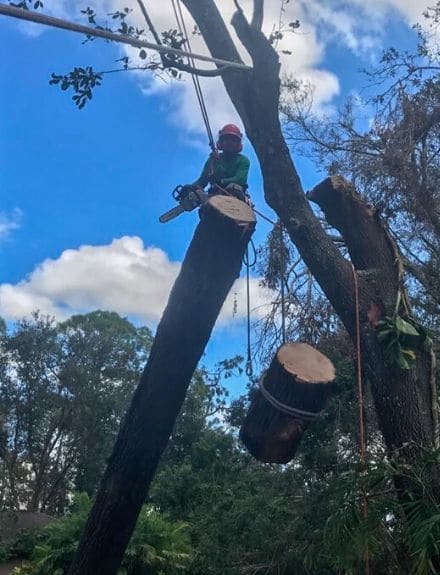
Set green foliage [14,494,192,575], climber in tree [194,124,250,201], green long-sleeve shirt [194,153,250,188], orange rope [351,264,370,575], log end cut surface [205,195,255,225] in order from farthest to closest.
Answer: green foliage [14,494,192,575], green long-sleeve shirt [194,153,250,188], climber in tree [194,124,250,201], log end cut surface [205,195,255,225], orange rope [351,264,370,575]

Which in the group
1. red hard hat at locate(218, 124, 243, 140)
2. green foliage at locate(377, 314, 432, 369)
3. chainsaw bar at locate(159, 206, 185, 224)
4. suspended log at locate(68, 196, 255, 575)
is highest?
red hard hat at locate(218, 124, 243, 140)

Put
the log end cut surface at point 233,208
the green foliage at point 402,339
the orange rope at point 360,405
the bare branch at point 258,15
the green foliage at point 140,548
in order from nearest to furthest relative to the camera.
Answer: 1. the orange rope at point 360,405
2. the log end cut surface at point 233,208
3. the green foliage at point 402,339
4. the bare branch at point 258,15
5. the green foliage at point 140,548

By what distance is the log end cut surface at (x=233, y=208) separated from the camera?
317 centimetres

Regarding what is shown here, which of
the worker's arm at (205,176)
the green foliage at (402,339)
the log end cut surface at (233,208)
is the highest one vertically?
the worker's arm at (205,176)

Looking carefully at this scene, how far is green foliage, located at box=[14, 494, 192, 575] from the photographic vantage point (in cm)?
825

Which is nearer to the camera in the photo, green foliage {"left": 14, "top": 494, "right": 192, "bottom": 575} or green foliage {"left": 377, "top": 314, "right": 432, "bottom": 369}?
green foliage {"left": 377, "top": 314, "right": 432, "bottom": 369}

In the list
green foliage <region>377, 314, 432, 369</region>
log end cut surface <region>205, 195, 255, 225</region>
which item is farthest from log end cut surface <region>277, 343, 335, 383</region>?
log end cut surface <region>205, 195, 255, 225</region>

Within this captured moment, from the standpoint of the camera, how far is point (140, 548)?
8336mm

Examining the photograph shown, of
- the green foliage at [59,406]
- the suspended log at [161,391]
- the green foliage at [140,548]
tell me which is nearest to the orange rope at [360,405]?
the suspended log at [161,391]

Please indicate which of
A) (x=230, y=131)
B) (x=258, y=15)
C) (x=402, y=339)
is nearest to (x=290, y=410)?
(x=402, y=339)

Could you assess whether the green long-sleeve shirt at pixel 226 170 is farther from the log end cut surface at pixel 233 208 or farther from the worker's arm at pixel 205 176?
the log end cut surface at pixel 233 208

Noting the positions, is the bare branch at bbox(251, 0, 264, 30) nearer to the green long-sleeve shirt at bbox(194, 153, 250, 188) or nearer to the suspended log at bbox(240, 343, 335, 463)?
the green long-sleeve shirt at bbox(194, 153, 250, 188)

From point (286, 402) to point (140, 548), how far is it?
237 inches

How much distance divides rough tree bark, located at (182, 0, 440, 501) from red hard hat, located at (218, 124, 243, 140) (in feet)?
0.26
